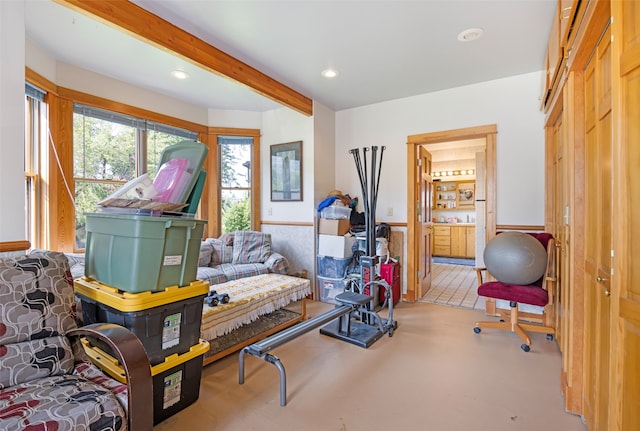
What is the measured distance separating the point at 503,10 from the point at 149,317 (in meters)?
3.16

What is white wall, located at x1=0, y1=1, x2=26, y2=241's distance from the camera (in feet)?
5.14

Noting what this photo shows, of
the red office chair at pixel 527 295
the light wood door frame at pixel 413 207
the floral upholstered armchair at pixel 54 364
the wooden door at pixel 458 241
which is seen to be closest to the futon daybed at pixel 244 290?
the floral upholstered armchair at pixel 54 364

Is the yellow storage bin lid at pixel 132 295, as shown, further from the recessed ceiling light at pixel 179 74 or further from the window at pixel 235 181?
the window at pixel 235 181

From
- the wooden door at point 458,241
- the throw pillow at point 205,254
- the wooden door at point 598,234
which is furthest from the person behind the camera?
the wooden door at point 458,241

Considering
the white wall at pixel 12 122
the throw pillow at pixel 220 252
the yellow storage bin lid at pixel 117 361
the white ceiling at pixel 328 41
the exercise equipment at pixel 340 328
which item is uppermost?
the white ceiling at pixel 328 41

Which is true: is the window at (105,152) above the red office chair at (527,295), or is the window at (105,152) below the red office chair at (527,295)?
above

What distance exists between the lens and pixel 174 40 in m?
2.40

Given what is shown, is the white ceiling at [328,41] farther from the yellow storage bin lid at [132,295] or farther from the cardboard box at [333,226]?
the yellow storage bin lid at [132,295]

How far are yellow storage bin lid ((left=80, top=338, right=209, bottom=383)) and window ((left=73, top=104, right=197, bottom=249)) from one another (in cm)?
206

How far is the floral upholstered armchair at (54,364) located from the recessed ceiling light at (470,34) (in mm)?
3144

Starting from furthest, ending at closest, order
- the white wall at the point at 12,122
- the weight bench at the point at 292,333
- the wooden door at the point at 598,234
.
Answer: the weight bench at the point at 292,333 → the white wall at the point at 12,122 → the wooden door at the point at 598,234

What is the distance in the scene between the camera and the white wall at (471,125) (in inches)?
130

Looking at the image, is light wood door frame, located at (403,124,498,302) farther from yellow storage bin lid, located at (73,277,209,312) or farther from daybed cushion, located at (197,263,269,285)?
yellow storage bin lid, located at (73,277,209,312)

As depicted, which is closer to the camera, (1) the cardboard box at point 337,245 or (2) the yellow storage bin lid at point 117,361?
(2) the yellow storage bin lid at point 117,361
